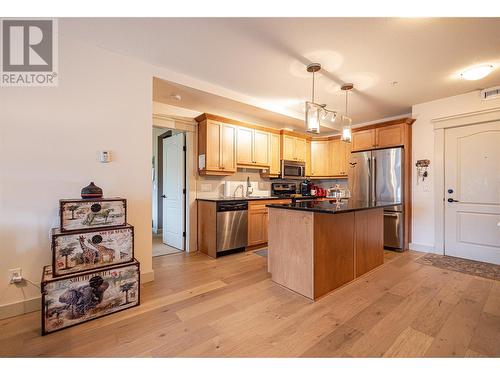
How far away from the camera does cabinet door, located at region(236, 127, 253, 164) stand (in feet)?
13.5

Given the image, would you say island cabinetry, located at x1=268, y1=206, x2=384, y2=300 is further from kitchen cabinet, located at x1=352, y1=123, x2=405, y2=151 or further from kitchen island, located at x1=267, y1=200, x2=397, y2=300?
kitchen cabinet, located at x1=352, y1=123, x2=405, y2=151

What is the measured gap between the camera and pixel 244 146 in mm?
4207

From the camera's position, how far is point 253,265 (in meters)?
3.20

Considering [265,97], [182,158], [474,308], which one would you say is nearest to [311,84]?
[265,97]

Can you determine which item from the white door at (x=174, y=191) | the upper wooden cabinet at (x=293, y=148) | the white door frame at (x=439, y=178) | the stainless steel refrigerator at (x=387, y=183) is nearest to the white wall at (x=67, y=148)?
the white door at (x=174, y=191)

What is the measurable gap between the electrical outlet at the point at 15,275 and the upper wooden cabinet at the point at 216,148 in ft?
8.03

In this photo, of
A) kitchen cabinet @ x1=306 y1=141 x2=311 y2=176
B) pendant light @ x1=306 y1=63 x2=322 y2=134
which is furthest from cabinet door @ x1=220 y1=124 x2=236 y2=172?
kitchen cabinet @ x1=306 y1=141 x2=311 y2=176

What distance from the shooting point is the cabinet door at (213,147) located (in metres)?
3.75

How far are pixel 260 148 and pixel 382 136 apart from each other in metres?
2.28

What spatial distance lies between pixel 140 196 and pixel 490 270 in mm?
4570

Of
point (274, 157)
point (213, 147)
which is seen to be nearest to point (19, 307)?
point (213, 147)

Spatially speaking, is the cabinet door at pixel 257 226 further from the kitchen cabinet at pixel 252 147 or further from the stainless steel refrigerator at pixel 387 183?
the stainless steel refrigerator at pixel 387 183

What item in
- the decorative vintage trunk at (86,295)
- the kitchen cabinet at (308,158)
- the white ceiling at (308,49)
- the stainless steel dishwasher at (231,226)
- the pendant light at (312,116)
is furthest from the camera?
the kitchen cabinet at (308,158)
